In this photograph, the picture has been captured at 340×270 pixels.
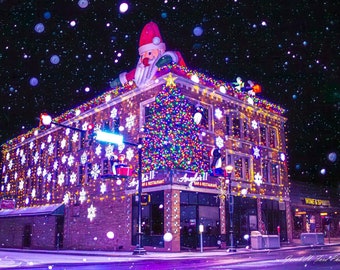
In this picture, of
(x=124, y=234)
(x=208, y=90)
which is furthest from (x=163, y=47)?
(x=124, y=234)

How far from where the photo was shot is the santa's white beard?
88.6 feet

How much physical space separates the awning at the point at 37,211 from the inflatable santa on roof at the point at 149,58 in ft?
38.6

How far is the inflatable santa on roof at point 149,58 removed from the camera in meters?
27.0

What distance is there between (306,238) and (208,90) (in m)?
13.1

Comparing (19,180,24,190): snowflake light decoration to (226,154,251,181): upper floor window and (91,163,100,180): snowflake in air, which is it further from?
(226,154,251,181): upper floor window

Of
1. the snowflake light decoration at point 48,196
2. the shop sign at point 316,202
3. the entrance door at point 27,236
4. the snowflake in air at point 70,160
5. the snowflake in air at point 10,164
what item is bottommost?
the entrance door at point 27,236

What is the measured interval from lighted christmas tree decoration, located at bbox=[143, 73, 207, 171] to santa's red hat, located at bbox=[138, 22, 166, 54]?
5.95m

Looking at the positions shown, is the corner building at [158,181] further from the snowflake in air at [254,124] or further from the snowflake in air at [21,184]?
the snowflake in air at [21,184]

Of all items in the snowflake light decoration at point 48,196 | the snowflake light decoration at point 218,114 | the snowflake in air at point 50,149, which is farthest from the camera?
the snowflake in air at point 50,149

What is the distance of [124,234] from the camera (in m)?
26.2

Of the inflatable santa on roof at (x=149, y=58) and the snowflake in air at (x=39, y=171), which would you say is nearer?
the inflatable santa on roof at (x=149, y=58)

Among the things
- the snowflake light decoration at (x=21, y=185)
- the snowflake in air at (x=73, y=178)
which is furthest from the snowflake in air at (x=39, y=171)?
the snowflake in air at (x=73, y=178)

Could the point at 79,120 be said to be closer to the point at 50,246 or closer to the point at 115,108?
the point at 115,108

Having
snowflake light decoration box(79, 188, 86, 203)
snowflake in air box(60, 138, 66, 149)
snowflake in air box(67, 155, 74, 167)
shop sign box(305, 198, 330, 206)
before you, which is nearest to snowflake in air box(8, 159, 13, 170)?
snowflake in air box(60, 138, 66, 149)
